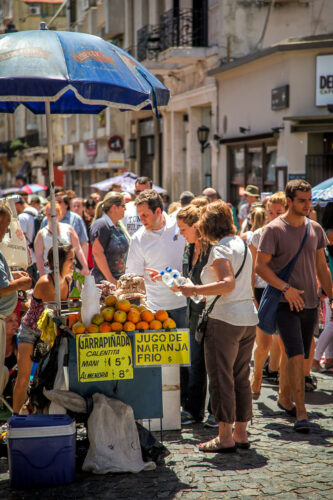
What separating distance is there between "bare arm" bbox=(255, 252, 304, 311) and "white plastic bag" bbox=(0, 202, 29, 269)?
2.38m

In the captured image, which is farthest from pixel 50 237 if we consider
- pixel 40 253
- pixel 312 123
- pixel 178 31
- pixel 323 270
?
pixel 178 31

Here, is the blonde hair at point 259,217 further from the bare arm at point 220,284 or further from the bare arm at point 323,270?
the bare arm at point 220,284

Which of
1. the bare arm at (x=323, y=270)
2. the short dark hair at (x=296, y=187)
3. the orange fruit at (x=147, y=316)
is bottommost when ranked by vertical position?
the orange fruit at (x=147, y=316)

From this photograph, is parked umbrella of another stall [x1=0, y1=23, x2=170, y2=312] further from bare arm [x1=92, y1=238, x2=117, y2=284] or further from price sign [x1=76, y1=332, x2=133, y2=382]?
bare arm [x1=92, y1=238, x2=117, y2=284]

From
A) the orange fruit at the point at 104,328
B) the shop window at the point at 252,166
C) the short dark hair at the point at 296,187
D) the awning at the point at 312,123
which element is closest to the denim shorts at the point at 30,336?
the orange fruit at the point at 104,328

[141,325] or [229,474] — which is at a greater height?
[141,325]

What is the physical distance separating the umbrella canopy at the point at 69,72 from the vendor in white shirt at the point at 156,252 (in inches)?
48.3

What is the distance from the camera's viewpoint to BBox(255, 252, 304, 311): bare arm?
6.42 metres

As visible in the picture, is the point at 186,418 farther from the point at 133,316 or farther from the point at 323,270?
the point at 323,270

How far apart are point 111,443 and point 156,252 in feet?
6.44

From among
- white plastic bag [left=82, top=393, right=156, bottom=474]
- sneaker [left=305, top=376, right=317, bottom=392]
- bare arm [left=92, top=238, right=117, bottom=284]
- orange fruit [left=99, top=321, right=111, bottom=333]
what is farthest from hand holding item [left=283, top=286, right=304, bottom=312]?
bare arm [left=92, top=238, right=117, bottom=284]

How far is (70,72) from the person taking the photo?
5.18 m

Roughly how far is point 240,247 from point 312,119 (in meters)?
11.2

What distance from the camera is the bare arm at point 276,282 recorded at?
21.1 ft
